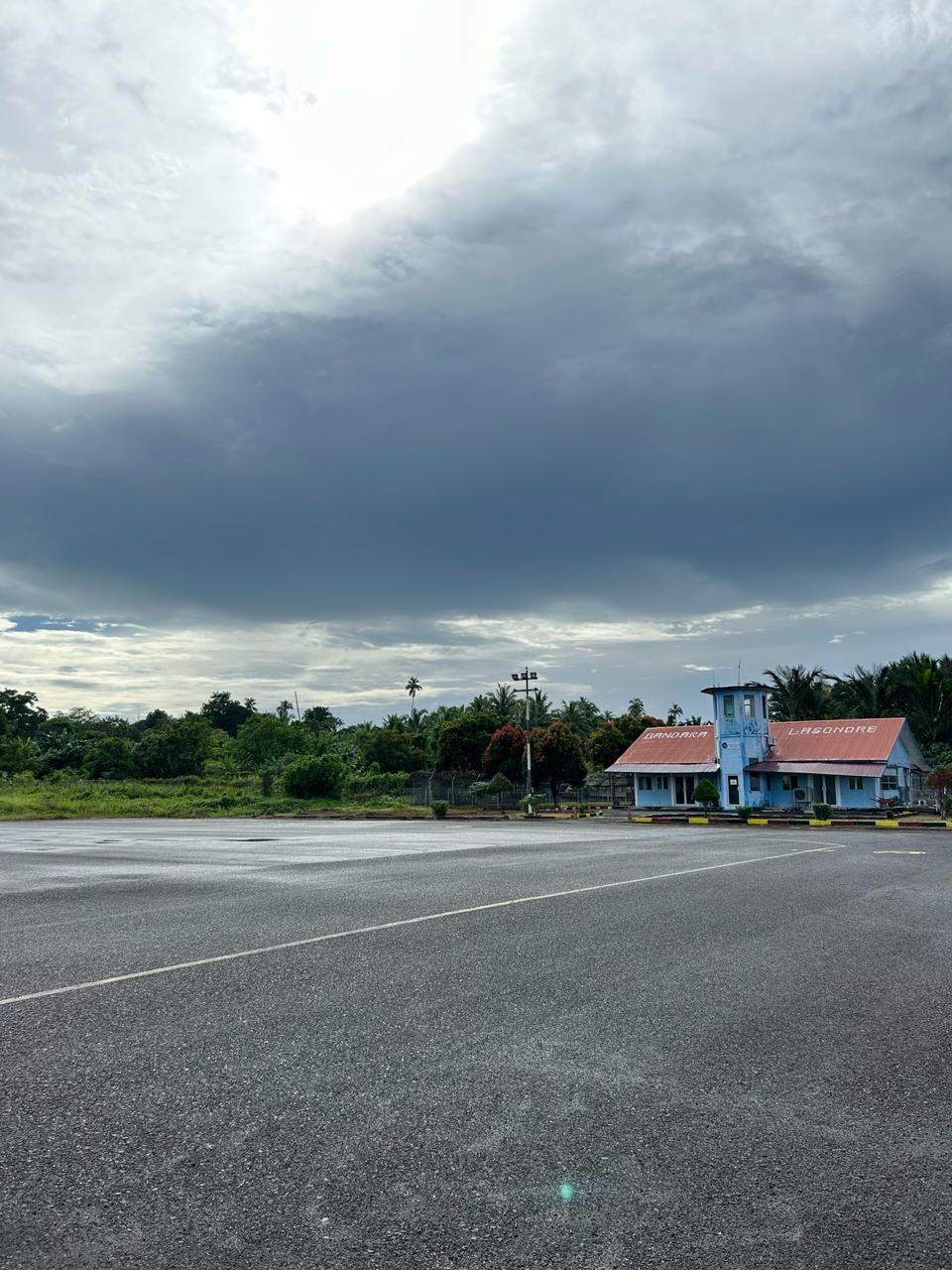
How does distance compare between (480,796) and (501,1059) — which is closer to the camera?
(501,1059)

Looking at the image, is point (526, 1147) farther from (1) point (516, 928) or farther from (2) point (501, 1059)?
(1) point (516, 928)

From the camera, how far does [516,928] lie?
902 centimetres

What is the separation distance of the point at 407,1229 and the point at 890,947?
662 centimetres

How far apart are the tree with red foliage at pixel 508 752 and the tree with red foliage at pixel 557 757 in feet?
5.13

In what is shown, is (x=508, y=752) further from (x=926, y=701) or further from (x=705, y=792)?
(x=926, y=701)

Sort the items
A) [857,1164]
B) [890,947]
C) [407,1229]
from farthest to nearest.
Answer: [890,947]
[857,1164]
[407,1229]

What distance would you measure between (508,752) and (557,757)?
157 inches

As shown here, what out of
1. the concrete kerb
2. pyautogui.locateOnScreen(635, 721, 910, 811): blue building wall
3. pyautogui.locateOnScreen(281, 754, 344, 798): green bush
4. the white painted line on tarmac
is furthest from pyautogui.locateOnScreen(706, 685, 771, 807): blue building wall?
the white painted line on tarmac

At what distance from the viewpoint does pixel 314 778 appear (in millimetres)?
58531

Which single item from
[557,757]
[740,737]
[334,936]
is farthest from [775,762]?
[334,936]

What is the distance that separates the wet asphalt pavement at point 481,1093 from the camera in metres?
3.18

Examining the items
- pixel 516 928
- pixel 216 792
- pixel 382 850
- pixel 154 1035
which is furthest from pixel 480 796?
pixel 154 1035

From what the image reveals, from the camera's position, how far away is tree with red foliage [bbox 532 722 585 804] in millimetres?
57062

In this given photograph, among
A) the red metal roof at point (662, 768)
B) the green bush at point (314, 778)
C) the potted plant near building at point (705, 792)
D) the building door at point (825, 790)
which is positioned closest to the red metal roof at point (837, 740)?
the building door at point (825, 790)
